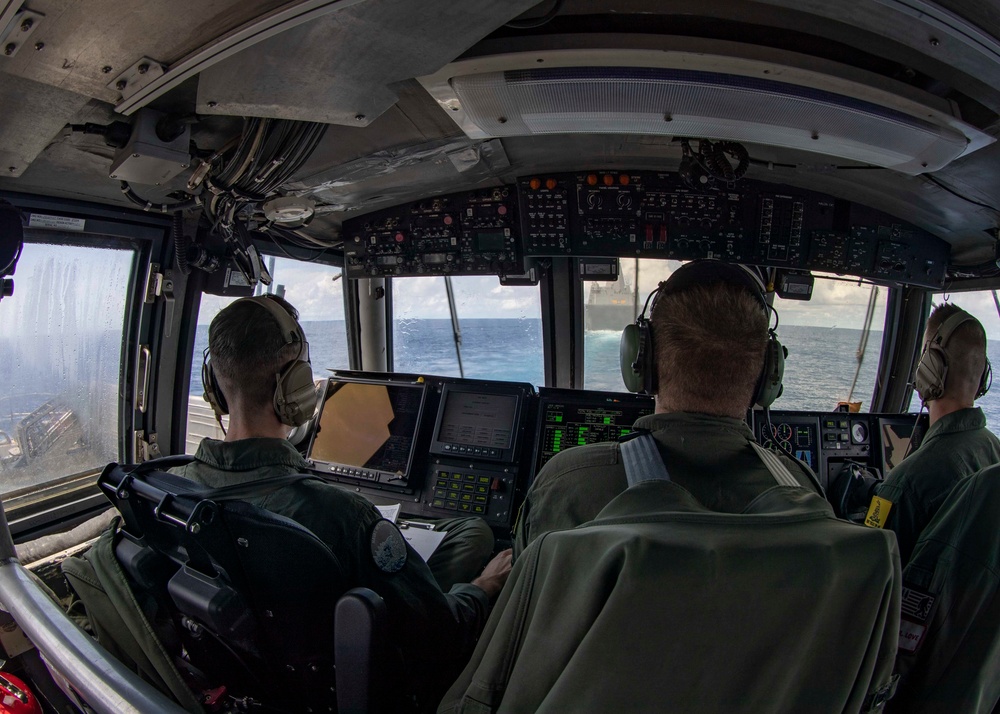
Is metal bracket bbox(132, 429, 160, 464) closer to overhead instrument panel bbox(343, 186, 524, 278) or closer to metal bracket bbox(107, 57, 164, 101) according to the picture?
overhead instrument panel bbox(343, 186, 524, 278)

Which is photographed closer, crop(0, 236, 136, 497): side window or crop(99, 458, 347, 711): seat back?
crop(99, 458, 347, 711): seat back

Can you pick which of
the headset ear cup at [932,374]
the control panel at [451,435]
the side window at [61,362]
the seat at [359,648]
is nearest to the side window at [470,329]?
the control panel at [451,435]

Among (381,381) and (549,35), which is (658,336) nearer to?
(549,35)

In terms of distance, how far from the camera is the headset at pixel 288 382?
141 cm

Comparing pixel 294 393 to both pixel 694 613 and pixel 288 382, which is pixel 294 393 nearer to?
pixel 288 382

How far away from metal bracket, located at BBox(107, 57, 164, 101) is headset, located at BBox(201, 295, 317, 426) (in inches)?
20.6

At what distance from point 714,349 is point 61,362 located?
8.77 ft

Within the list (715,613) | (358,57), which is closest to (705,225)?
(358,57)

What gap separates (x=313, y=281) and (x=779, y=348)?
134 inches

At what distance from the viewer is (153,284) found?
8.81ft

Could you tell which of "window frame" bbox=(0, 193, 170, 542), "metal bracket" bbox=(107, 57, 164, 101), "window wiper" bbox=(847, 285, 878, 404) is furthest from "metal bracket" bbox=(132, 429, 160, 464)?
"window wiper" bbox=(847, 285, 878, 404)

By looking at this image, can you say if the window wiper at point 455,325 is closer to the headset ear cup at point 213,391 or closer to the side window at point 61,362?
the side window at point 61,362

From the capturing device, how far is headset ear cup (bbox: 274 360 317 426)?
1.40 m

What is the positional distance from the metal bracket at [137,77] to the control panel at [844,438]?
2.43 m
